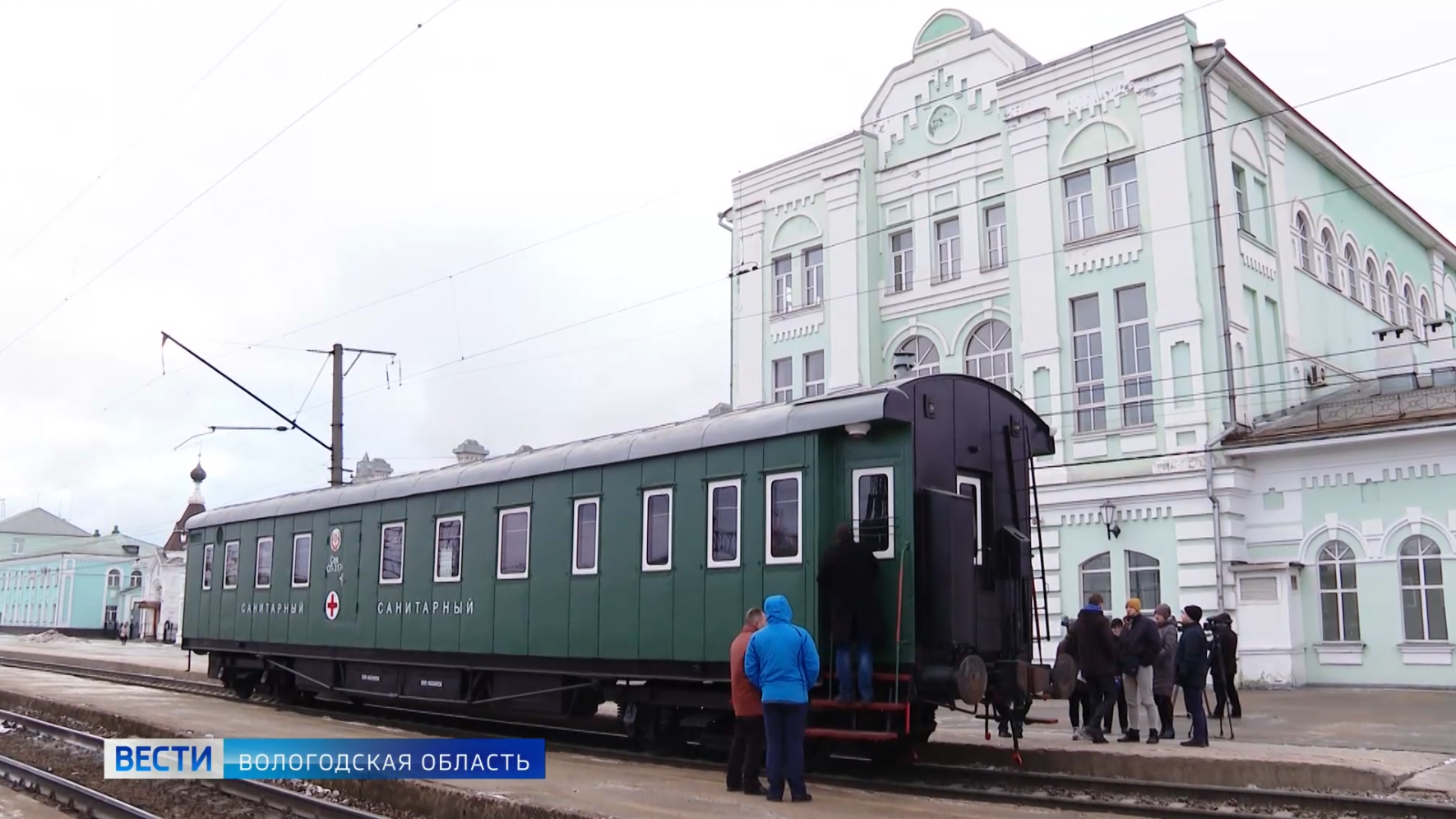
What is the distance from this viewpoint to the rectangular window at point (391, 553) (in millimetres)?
16750

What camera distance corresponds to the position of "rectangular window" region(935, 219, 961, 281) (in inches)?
1064

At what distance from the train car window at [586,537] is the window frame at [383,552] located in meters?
4.00

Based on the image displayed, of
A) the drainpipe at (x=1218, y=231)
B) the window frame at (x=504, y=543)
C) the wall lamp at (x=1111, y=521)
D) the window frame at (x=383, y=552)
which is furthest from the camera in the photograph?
the wall lamp at (x=1111, y=521)

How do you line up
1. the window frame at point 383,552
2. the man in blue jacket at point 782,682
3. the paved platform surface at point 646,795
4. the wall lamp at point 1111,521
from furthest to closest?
the wall lamp at point 1111,521
the window frame at point 383,552
the man in blue jacket at point 782,682
the paved platform surface at point 646,795

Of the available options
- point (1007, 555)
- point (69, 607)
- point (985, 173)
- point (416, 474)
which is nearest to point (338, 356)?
point (416, 474)

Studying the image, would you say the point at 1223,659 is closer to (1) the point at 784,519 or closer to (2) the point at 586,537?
(1) the point at 784,519

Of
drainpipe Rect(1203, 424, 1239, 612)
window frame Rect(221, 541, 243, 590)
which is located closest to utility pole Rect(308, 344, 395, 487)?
window frame Rect(221, 541, 243, 590)

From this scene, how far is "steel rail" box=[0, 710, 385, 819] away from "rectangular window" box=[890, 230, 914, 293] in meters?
19.0

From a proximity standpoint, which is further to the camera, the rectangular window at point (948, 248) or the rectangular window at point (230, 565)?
the rectangular window at point (948, 248)

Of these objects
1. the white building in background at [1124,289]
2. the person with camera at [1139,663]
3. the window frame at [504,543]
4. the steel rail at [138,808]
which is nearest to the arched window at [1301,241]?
the white building in background at [1124,289]

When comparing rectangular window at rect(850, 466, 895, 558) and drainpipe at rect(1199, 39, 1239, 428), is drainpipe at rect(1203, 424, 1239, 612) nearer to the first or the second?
drainpipe at rect(1199, 39, 1239, 428)

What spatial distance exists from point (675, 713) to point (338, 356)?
17058 millimetres

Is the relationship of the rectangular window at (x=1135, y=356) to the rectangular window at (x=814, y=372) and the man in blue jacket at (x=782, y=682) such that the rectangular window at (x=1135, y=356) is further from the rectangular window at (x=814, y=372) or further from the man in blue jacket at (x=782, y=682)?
the man in blue jacket at (x=782, y=682)

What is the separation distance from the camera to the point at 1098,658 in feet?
42.9
